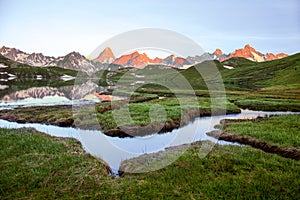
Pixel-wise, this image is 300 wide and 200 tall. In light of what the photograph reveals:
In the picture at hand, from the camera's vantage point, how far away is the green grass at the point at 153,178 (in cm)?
1435

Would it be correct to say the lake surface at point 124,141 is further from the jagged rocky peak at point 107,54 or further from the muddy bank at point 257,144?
the jagged rocky peak at point 107,54

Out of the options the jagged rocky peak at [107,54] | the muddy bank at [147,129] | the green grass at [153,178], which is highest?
the jagged rocky peak at [107,54]

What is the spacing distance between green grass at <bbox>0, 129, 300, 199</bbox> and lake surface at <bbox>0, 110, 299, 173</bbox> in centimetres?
390

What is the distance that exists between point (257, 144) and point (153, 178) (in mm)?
14562

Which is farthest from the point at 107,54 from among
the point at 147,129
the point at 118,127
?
the point at 147,129

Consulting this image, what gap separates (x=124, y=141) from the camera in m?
29.8

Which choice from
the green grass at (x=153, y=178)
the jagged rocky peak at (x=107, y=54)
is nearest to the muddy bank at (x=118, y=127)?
the jagged rocky peak at (x=107, y=54)

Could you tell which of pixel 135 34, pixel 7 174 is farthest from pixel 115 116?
pixel 7 174

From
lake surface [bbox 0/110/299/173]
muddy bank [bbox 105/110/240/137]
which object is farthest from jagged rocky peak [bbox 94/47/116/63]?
lake surface [bbox 0/110/299/173]

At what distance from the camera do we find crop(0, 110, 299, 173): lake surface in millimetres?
24722

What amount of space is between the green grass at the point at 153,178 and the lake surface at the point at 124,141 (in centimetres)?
390

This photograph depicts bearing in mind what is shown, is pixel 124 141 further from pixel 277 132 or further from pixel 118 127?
pixel 277 132

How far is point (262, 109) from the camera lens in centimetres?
5294

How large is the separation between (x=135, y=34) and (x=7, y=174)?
21.0 m
